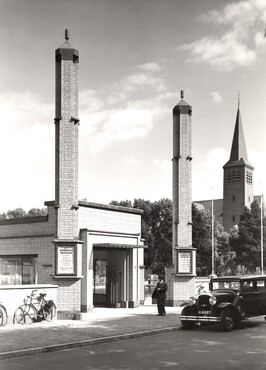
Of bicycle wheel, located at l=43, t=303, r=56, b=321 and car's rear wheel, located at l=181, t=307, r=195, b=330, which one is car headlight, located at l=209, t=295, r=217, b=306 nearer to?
car's rear wheel, located at l=181, t=307, r=195, b=330

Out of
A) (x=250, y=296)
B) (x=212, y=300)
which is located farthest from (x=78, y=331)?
(x=250, y=296)

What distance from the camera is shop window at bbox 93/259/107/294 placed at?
25766 mm

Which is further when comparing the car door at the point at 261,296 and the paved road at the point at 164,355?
the car door at the point at 261,296

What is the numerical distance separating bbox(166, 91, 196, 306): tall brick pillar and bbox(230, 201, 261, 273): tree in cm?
4570

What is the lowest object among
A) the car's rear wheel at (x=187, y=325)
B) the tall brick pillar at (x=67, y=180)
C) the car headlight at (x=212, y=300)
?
the car's rear wheel at (x=187, y=325)

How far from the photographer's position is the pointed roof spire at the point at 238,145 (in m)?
91.2

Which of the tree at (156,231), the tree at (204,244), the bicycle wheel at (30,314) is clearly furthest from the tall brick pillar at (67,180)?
the tree at (204,244)

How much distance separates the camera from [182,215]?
24.8 m

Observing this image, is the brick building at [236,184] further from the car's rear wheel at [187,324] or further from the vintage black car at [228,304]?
the car's rear wheel at [187,324]

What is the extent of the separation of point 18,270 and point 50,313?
7.91 meters

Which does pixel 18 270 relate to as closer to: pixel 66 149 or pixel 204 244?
pixel 66 149

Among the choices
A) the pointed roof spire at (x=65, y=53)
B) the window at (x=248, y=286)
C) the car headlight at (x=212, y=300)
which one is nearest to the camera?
the car headlight at (x=212, y=300)

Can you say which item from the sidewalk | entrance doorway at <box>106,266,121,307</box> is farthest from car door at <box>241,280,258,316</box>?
entrance doorway at <box>106,266,121,307</box>

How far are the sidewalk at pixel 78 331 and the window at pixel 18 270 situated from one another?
204 inches
